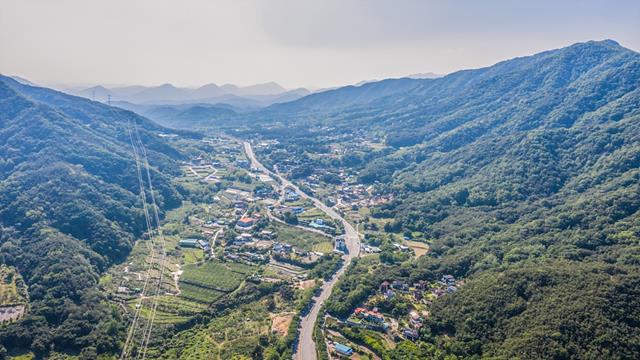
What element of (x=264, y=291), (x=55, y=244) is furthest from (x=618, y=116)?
(x=55, y=244)

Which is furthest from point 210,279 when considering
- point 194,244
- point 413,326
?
point 413,326

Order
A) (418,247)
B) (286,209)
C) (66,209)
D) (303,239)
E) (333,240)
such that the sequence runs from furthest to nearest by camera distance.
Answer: (286,209) < (333,240) < (303,239) < (66,209) < (418,247)

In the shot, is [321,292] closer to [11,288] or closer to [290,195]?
A: [11,288]

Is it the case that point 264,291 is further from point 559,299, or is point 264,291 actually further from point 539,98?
point 539,98

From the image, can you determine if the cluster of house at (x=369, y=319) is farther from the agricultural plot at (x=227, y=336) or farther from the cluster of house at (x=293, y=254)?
the cluster of house at (x=293, y=254)

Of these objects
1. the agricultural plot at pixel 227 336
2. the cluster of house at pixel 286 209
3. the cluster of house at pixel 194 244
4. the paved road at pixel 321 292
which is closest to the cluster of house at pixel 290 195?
the paved road at pixel 321 292

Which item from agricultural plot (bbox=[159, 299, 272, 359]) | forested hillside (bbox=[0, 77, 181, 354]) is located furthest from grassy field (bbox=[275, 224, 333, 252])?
forested hillside (bbox=[0, 77, 181, 354])
